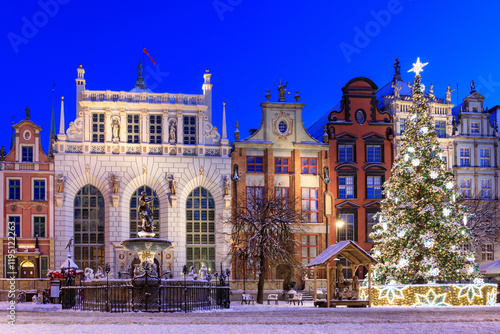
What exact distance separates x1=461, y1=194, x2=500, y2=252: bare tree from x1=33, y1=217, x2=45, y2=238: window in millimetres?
31859

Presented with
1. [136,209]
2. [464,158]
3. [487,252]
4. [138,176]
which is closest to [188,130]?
[138,176]

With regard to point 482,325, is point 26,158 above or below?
above

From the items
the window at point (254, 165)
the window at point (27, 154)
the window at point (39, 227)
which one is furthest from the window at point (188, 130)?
the window at point (39, 227)

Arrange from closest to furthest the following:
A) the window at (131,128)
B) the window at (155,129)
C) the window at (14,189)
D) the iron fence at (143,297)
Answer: the iron fence at (143,297), the window at (14,189), the window at (131,128), the window at (155,129)

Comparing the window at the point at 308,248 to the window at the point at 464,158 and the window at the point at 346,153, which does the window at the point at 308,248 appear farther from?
the window at the point at 464,158

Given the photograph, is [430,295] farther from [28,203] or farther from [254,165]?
[28,203]

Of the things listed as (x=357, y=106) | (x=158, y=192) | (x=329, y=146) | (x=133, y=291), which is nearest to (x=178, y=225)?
(x=158, y=192)

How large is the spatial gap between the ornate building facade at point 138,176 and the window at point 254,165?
1851 mm

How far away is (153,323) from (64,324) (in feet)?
9.22

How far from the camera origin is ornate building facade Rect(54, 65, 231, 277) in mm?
51656

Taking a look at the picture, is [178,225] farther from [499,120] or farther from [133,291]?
[499,120]

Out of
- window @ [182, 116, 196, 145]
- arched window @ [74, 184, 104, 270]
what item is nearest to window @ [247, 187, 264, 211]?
window @ [182, 116, 196, 145]

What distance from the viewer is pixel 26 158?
5162cm

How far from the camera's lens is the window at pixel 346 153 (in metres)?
56.1
